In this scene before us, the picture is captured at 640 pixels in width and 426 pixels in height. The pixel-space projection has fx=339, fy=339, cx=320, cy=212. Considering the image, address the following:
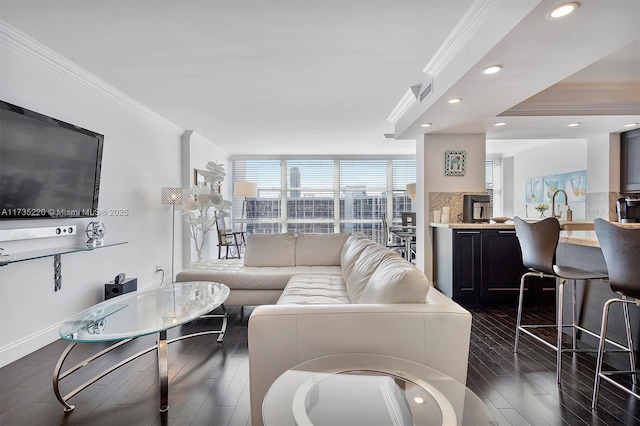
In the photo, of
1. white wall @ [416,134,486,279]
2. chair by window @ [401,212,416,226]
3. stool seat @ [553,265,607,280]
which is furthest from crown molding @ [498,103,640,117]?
chair by window @ [401,212,416,226]

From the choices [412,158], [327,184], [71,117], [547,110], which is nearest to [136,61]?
[71,117]

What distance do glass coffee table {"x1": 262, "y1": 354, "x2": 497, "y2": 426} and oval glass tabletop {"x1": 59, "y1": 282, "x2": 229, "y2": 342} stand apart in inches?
37.9

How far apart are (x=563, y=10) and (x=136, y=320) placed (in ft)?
9.38

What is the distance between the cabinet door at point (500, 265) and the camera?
3.93 m

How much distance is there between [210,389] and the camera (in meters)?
2.09

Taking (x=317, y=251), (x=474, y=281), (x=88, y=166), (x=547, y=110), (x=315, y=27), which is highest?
(x=315, y=27)

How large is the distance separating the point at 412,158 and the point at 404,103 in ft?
13.7

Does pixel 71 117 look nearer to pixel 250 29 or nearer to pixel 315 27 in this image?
pixel 250 29

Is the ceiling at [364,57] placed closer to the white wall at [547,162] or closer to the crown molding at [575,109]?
the crown molding at [575,109]

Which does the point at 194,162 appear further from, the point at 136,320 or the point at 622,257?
the point at 622,257

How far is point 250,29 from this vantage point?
246 cm

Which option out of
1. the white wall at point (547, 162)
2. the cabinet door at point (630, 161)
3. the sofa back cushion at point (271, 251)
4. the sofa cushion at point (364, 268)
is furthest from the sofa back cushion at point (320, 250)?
the white wall at point (547, 162)

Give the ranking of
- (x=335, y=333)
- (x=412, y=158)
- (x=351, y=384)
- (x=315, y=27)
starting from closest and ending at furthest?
(x=351, y=384), (x=335, y=333), (x=315, y=27), (x=412, y=158)

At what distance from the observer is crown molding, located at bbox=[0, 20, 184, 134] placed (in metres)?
2.49
